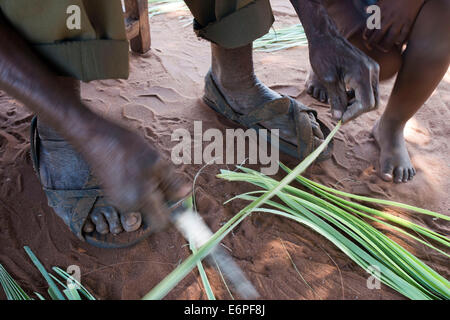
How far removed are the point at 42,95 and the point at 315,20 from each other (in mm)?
1131

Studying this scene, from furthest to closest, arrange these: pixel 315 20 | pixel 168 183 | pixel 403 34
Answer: pixel 403 34
pixel 315 20
pixel 168 183

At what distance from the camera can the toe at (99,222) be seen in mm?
1414

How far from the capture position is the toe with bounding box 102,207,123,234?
1.42 m

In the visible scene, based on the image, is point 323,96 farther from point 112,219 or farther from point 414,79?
point 112,219

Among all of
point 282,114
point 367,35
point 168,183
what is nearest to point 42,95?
point 168,183

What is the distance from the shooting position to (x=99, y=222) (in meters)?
1.42

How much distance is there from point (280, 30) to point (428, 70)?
1.89m

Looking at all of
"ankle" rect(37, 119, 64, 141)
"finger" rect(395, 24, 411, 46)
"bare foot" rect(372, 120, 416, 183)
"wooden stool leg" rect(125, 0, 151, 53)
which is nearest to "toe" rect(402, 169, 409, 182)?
"bare foot" rect(372, 120, 416, 183)

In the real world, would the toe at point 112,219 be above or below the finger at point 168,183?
below

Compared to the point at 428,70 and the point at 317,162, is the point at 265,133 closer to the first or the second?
the point at 317,162

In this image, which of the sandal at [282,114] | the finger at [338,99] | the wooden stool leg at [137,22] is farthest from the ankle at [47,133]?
the wooden stool leg at [137,22]

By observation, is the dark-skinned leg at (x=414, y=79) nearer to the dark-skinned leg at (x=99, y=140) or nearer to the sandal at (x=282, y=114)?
the sandal at (x=282, y=114)

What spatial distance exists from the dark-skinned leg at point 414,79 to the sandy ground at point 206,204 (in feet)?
0.29
